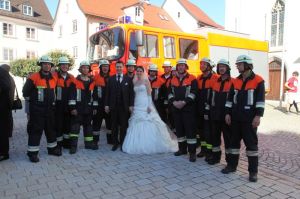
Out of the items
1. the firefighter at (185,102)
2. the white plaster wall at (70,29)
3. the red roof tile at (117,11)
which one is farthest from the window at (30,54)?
the firefighter at (185,102)

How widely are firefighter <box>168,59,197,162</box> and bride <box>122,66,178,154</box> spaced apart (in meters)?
0.63

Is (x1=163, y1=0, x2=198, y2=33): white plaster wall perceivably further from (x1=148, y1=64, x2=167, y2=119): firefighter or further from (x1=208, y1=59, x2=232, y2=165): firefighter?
(x1=208, y1=59, x2=232, y2=165): firefighter

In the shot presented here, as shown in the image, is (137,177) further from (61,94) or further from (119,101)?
(61,94)

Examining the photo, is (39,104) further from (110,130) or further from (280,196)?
(280,196)

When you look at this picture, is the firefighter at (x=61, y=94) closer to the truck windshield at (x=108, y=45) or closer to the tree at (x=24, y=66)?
the truck windshield at (x=108, y=45)

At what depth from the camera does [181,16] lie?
40.1 m

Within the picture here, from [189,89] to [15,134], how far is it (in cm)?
555

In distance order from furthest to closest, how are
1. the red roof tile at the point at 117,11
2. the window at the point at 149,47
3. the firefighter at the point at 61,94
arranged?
the red roof tile at the point at 117,11 → the window at the point at 149,47 → the firefighter at the point at 61,94

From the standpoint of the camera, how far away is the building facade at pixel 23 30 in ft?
115

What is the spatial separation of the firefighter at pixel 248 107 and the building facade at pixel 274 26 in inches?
674

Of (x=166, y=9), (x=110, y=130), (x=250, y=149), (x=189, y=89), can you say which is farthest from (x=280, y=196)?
(x=166, y=9)

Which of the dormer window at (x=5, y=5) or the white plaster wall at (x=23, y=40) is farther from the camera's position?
the dormer window at (x=5, y=5)

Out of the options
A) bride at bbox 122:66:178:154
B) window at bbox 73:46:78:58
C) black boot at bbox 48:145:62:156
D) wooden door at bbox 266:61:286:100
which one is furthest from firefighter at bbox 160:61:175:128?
window at bbox 73:46:78:58

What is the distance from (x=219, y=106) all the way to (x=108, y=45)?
4394mm
